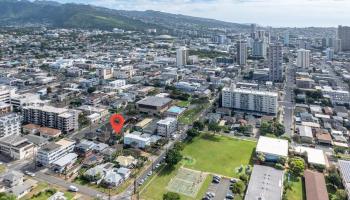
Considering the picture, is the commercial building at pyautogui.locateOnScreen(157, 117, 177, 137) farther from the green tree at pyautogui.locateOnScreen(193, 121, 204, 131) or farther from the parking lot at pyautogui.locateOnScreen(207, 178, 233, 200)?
the parking lot at pyautogui.locateOnScreen(207, 178, 233, 200)

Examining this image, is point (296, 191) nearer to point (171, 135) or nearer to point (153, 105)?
point (171, 135)

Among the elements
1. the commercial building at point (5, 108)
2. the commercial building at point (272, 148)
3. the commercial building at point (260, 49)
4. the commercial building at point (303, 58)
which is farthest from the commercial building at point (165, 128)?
the commercial building at point (260, 49)

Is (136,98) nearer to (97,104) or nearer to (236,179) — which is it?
(97,104)

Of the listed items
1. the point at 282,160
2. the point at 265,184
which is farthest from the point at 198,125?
the point at 265,184

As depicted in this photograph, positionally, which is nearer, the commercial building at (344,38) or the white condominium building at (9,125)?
the white condominium building at (9,125)

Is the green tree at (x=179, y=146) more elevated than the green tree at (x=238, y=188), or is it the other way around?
the green tree at (x=179, y=146)

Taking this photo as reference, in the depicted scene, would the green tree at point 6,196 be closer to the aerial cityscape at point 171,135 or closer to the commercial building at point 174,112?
the aerial cityscape at point 171,135

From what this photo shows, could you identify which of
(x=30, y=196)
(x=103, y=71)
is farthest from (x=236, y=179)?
(x=103, y=71)
